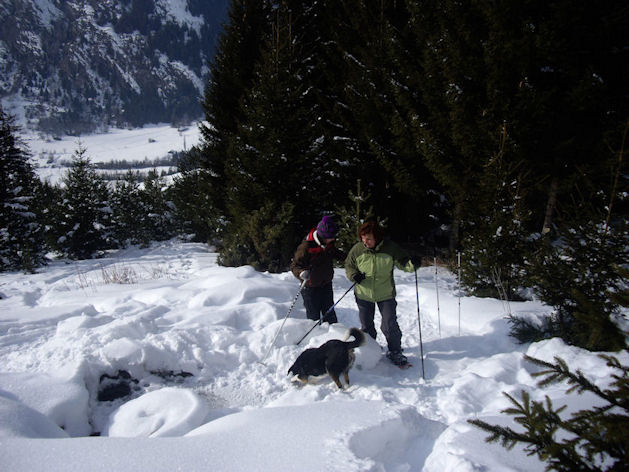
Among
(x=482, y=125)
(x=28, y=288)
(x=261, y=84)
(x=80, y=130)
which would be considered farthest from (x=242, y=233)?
(x=80, y=130)

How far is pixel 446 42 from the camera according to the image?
8125mm

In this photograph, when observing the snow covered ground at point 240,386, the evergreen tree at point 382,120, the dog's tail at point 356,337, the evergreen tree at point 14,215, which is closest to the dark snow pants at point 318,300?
the snow covered ground at point 240,386

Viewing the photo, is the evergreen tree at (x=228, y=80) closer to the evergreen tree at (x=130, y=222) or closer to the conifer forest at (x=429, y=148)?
the conifer forest at (x=429, y=148)

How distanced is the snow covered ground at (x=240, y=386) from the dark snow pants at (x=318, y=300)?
9.1 inches

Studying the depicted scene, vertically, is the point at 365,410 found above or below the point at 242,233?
below

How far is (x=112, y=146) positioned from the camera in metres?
Answer: 148

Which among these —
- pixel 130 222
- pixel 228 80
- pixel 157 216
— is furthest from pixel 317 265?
pixel 157 216

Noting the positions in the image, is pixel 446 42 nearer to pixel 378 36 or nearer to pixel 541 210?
pixel 378 36

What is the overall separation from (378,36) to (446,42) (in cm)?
323

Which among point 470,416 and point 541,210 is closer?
point 470,416

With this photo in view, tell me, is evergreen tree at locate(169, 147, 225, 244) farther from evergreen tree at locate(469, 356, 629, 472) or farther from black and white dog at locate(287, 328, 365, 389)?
evergreen tree at locate(469, 356, 629, 472)

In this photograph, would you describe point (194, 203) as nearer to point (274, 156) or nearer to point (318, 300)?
point (274, 156)

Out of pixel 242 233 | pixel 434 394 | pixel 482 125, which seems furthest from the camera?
pixel 242 233

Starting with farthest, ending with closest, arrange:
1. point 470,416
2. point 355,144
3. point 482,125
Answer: point 355,144 → point 482,125 → point 470,416
